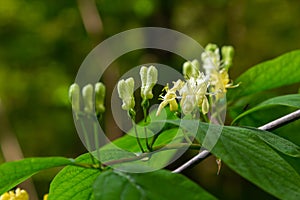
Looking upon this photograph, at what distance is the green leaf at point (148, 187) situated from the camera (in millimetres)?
318

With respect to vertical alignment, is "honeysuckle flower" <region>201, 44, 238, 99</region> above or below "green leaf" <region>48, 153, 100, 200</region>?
above

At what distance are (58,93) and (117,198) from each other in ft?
7.19

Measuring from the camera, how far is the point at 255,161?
1.14 feet

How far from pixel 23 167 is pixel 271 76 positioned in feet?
1.39

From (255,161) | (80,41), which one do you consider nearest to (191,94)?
(255,161)

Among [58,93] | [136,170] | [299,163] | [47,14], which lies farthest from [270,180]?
[47,14]

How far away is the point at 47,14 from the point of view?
2615mm

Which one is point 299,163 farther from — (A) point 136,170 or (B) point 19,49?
(B) point 19,49

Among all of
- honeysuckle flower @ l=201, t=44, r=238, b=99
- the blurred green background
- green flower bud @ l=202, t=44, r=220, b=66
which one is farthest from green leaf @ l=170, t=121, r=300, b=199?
the blurred green background

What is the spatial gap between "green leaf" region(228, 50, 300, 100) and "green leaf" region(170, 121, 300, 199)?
1.00ft

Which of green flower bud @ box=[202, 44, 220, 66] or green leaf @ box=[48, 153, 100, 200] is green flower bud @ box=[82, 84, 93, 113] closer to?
green leaf @ box=[48, 153, 100, 200]

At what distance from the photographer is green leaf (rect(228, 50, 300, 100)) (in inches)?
27.0

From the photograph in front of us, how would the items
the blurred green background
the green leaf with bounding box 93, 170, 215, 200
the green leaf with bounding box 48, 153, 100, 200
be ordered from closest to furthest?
the green leaf with bounding box 93, 170, 215, 200 < the green leaf with bounding box 48, 153, 100, 200 < the blurred green background

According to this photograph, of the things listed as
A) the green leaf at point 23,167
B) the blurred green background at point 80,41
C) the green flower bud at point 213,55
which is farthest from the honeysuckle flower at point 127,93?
the blurred green background at point 80,41
